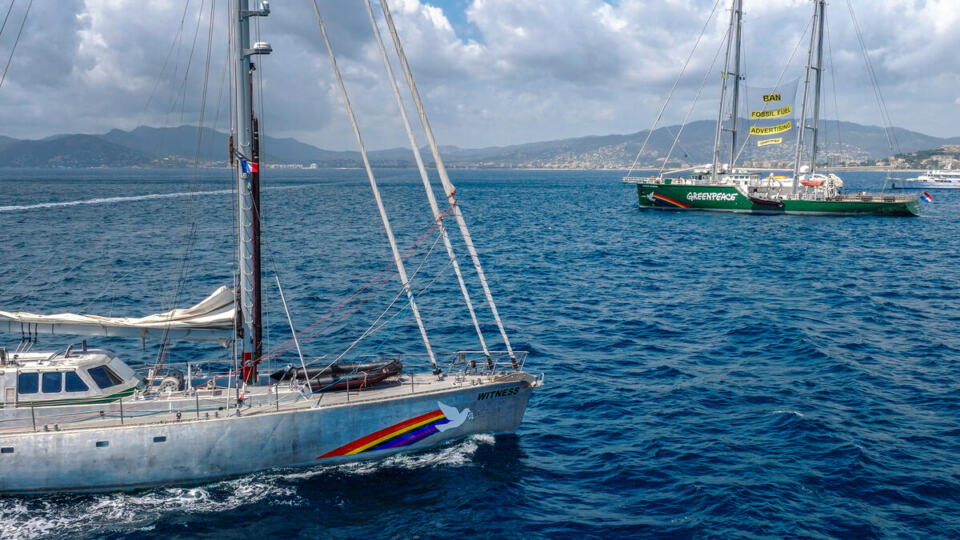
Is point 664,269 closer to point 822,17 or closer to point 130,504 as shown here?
point 130,504

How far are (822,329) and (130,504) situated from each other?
34.9m

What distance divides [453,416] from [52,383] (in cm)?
1225

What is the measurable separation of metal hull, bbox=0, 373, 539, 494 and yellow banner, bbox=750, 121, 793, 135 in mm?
93647

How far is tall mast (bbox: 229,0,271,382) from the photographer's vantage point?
20047mm

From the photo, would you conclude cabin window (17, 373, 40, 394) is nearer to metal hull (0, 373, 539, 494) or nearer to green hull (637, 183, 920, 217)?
metal hull (0, 373, 539, 494)

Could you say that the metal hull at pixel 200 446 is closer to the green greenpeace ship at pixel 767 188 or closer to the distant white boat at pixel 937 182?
the green greenpeace ship at pixel 767 188

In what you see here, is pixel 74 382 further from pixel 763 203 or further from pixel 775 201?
pixel 775 201

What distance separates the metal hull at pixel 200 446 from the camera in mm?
19484

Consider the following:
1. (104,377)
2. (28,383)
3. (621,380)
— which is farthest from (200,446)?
(621,380)

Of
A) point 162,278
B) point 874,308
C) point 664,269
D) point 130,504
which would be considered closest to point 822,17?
point 664,269

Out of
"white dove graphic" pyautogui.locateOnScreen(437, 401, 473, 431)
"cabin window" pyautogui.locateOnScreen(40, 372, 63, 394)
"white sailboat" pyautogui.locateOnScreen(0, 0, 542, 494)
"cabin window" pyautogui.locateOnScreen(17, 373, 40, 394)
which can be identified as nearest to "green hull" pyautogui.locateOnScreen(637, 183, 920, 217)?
"white sailboat" pyautogui.locateOnScreen(0, 0, 542, 494)

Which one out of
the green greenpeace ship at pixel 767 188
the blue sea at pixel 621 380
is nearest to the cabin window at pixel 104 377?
the blue sea at pixel 621 380

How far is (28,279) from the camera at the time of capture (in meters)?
49.1

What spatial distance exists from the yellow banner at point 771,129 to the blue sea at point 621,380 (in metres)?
31.0
